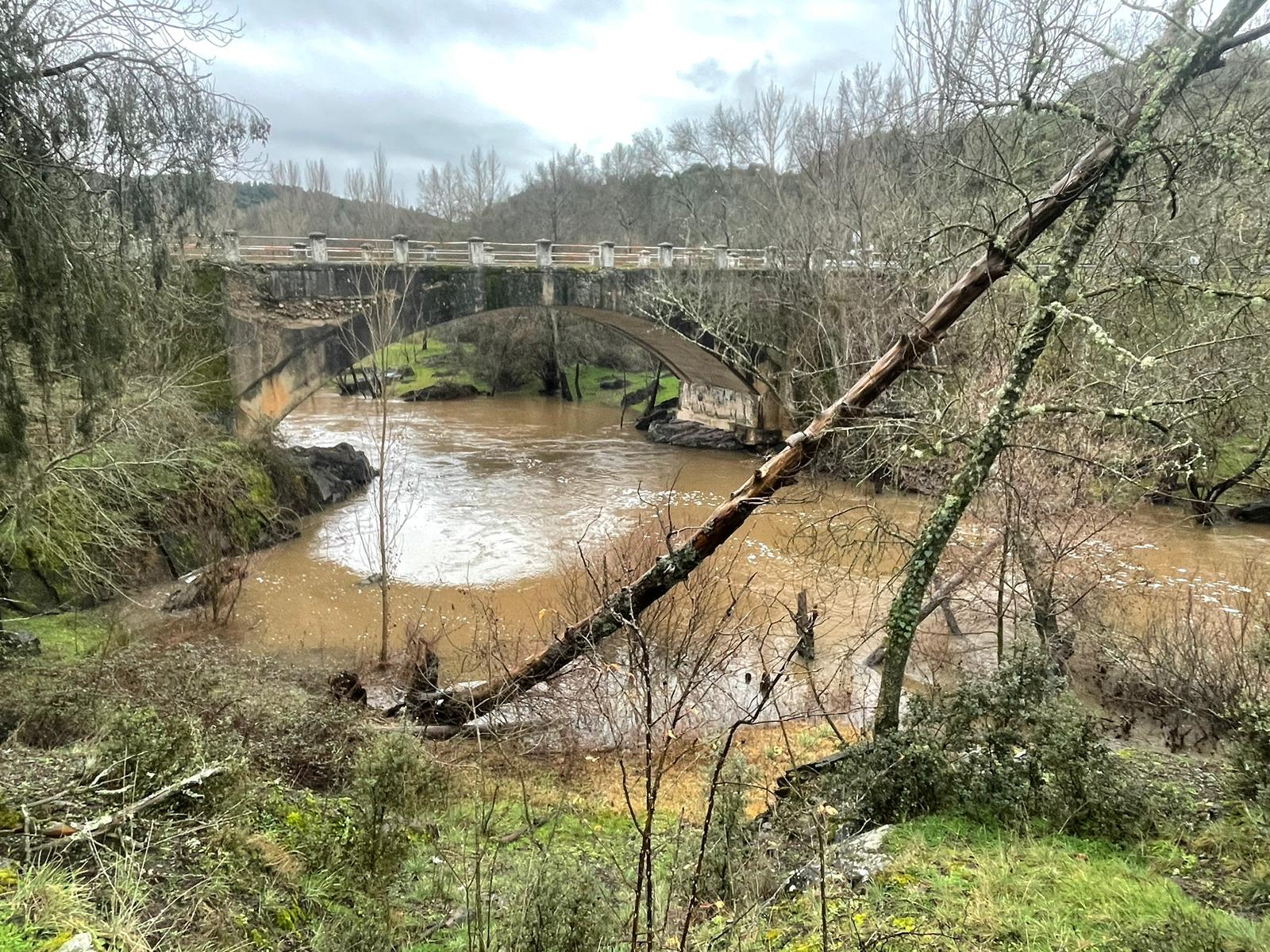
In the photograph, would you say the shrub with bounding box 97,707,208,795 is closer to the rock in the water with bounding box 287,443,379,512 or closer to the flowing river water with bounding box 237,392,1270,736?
the flowing river water with bounding box 237,392,1270,736

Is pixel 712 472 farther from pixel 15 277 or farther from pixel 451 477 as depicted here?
pixel 15 277

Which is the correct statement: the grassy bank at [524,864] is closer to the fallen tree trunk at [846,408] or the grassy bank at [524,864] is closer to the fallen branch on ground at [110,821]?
the fallen branch on ground at [110,821]

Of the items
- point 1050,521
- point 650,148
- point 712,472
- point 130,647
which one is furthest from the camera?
point 650,148

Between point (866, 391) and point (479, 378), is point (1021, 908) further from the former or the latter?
point (479, 378)

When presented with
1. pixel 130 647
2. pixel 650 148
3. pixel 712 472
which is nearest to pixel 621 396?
pixel 712 472

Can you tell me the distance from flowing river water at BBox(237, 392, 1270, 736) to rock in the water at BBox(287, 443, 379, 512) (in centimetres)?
46

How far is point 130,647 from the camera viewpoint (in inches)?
315

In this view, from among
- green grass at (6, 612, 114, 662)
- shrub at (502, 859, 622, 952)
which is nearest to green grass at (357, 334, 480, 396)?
green grass at (6, 612, 114, 662)

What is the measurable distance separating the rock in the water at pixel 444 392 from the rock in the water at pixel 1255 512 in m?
26.0

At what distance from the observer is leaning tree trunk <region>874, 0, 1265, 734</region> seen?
4.14 m

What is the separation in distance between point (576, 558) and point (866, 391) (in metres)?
7.76

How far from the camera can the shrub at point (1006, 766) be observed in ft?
14.1

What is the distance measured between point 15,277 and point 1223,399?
8.35m

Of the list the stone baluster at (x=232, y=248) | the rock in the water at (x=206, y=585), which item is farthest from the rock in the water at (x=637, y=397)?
the rock in the water at (x=206, y=585)
